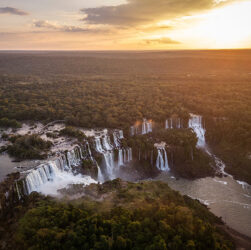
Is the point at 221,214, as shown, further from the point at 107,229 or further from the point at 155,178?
the point at 107,229

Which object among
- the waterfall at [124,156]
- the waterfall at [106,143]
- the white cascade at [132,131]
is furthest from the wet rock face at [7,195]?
the white cascade at [132,131]

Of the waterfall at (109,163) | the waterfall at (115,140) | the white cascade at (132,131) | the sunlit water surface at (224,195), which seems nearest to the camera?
the sunlit water surface at (224,195)

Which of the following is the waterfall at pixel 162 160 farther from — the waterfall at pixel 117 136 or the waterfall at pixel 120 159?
the waterfall at pixel 117 136

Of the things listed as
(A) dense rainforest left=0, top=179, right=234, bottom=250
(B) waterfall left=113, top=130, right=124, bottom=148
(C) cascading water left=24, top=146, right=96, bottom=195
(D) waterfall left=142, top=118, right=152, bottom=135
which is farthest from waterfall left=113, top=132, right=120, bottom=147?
(A) dense rainforest left=0, top=179, right=234, bottom=250

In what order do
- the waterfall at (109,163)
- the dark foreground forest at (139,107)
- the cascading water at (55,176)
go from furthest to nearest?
the dark foreground forest at (139,107) < the waterfall at (109,163) < the cascading water at (55,176)

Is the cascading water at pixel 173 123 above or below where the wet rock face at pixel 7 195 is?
above

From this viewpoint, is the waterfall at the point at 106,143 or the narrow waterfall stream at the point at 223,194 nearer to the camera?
the narrow waterfall stream at the point at 223,194

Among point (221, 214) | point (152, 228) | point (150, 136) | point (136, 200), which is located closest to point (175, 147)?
A: point (150, 136)
